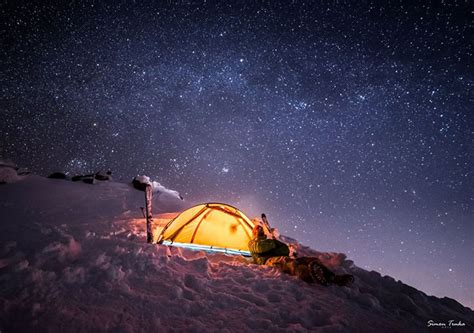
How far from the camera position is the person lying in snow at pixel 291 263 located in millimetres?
5629

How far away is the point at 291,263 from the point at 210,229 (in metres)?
3.50

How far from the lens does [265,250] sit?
23.3 feet

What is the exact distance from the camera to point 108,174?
2053 centimetres

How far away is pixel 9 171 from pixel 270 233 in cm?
1742

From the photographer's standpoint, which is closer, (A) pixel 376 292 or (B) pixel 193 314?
(B) pixel 193 314

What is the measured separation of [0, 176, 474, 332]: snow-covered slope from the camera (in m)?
3.38

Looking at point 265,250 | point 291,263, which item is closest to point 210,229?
point 265,250

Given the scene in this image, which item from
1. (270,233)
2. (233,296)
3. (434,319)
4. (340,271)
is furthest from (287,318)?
(270,233)

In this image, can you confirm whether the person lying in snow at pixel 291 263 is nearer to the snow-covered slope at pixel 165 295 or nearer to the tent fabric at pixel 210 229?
the snow-covered slope at pixel 165 295

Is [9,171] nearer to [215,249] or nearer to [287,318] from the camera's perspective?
[215,249]
